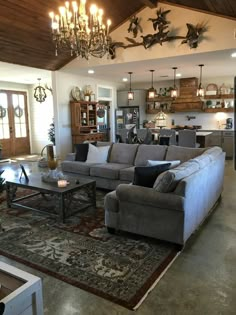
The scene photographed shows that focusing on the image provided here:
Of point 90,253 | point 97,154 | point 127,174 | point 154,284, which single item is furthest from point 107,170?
point 154,284

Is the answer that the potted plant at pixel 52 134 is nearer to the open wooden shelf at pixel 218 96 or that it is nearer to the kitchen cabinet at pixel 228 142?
the open wooden shelf at pixel 218 96

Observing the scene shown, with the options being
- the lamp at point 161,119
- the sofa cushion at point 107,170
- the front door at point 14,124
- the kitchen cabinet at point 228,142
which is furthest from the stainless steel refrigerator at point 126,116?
the sofa cushion at point 107,170

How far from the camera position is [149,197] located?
285 cm

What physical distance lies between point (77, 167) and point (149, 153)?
4.65ft

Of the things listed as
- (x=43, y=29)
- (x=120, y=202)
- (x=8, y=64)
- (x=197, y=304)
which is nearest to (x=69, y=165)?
(x=120, y=202)

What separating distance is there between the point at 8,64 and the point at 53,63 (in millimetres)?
1106

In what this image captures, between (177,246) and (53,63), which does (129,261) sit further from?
(53,63)

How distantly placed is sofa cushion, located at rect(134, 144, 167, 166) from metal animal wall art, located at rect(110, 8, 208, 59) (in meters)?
2.26

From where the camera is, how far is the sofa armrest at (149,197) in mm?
2727

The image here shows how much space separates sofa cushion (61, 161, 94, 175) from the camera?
5.04 meters

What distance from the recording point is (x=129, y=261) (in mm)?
2609

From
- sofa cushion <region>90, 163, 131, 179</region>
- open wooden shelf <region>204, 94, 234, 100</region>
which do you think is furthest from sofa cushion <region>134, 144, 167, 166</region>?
open wooden shelf <region>204, 94, 234, 100</region>

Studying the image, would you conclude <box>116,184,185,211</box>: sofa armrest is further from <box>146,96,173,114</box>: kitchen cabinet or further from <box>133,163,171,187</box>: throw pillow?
<box>146,96,173,114</box>: kitchen cabinet

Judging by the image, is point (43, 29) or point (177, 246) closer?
point (177, 246)
